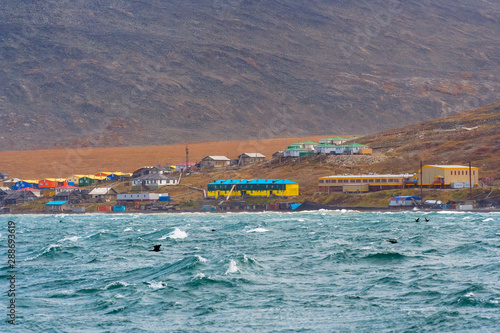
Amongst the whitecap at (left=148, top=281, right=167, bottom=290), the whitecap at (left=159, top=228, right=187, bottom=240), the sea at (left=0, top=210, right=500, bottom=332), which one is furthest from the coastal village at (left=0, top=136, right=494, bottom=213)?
the whitecap at (left=148, top=281, right=167, bottom=290)

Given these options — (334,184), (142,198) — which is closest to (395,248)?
(334,184)

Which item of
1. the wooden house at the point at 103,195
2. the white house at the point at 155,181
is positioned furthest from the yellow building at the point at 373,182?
the wooden house at the point at 103,195

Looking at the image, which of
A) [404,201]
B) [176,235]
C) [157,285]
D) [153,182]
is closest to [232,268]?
[157,285]

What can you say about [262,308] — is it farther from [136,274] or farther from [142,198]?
[142,198]

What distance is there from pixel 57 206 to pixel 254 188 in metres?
48.7

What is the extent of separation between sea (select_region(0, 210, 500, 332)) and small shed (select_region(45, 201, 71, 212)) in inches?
4253

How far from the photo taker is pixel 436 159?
197m

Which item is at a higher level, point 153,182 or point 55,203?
point 153,182

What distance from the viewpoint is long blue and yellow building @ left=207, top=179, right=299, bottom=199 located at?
550 ft

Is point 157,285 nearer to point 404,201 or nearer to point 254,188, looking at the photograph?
point 404,201

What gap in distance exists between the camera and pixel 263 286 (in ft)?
148

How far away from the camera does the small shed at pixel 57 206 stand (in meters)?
176

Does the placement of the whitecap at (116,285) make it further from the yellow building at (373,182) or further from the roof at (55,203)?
the roof at (55,203)

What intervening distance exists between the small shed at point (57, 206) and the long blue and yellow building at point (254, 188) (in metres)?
35.4
